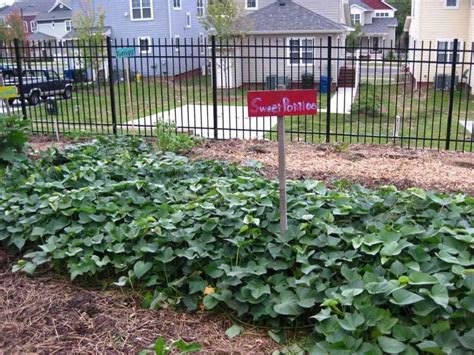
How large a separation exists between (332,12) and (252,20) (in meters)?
4.01

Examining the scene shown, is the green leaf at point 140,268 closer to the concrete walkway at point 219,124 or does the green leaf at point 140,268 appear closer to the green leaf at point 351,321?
the green leaf at point 351,321

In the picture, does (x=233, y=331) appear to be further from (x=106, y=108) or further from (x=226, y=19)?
(x=226, y=19)

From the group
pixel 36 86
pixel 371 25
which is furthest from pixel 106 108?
pixel 371 25

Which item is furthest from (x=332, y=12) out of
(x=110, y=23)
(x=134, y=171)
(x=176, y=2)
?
(x=134, y=171)

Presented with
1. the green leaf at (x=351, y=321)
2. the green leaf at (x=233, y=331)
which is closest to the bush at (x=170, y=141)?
the green leaf at (x=233, y=331)

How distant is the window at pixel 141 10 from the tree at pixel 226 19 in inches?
292

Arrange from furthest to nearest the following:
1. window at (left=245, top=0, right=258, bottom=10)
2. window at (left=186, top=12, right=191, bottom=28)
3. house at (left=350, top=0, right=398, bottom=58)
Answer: house at (left=350, top=0, right=398, bottom=58), window at (left=186, top=12, right=191, bottom=28), window at (left=245, top=0, right=258, bottom=10)

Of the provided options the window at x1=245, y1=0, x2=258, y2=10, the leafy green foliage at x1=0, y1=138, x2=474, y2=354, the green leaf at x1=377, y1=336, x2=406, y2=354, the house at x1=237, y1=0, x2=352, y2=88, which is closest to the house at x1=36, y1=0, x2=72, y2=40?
the window at x1=245, y1=0, x2=258, y2=10

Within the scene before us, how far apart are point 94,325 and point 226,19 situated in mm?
21049

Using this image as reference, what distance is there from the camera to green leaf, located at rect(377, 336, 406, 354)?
2.56m

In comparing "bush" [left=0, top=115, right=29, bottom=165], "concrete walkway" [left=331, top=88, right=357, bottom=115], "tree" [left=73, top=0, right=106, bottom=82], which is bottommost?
"concrete walkway" [left=331, top=88, right=357, bottom=115]

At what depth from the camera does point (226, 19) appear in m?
22.7

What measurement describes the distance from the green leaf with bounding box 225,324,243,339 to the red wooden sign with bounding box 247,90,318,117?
1.41 m

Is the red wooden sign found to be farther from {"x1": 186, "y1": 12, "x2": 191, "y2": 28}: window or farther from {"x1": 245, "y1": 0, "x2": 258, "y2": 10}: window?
{"x1": 186, "y1": 12, "x2": 191, "y2": 28}: window
